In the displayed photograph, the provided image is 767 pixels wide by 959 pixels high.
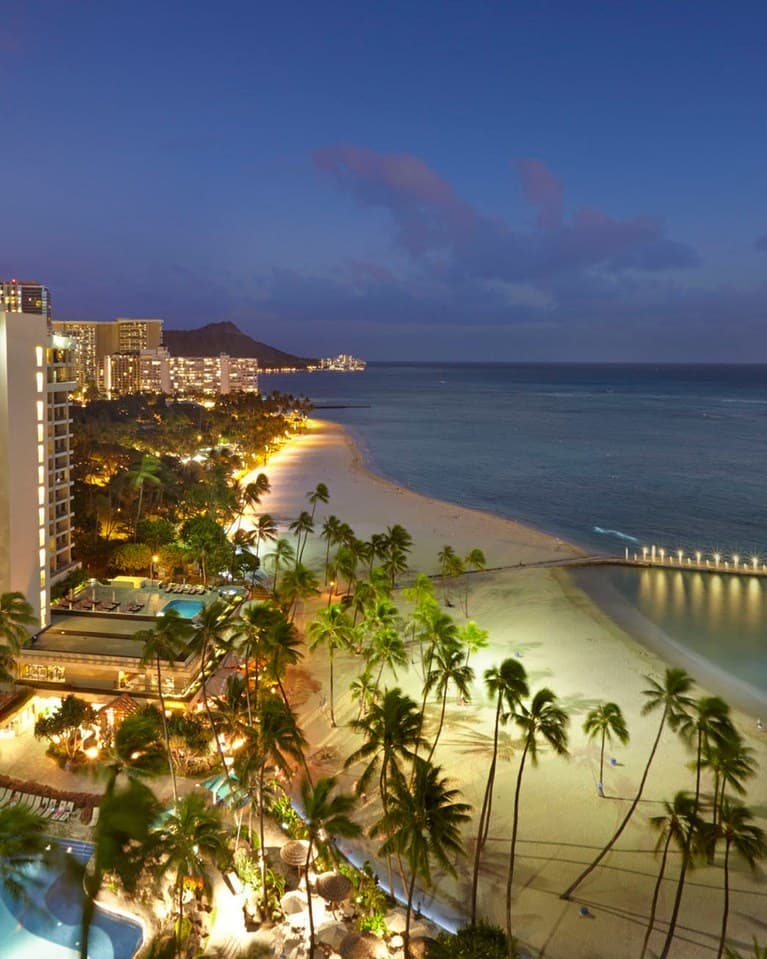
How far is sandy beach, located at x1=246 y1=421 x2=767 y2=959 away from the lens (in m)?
18.4

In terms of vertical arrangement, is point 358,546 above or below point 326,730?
above

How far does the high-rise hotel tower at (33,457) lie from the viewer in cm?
2905

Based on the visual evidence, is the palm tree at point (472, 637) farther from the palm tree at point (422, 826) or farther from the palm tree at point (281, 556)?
the palm tree at point (281, 556)

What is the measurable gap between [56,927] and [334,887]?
23.7 ft

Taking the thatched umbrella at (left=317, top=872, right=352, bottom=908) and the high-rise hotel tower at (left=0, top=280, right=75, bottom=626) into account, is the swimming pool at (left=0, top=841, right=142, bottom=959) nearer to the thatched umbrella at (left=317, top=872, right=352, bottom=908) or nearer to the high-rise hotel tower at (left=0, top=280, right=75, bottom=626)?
the thatched umbrella at (left=317, top=872, right=352, bottom=908)

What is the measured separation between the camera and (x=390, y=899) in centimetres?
1862

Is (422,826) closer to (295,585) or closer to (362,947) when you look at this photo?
(362,947)

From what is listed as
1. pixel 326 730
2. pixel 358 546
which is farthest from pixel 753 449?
pixel 326 730

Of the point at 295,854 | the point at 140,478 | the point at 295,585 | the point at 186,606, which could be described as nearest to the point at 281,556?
the point at 140,478

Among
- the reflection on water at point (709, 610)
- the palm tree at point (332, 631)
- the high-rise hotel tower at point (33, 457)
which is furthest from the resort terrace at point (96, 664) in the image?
the reflection on water at point (709, 610)

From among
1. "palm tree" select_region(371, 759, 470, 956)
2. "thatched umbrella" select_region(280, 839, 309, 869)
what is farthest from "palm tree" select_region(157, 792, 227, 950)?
"palm tree" select_region(371, 759, 470, 956)

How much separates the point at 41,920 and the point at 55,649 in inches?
435

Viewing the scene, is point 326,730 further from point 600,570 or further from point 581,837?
point 600,570

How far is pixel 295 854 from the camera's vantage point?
1914cm
